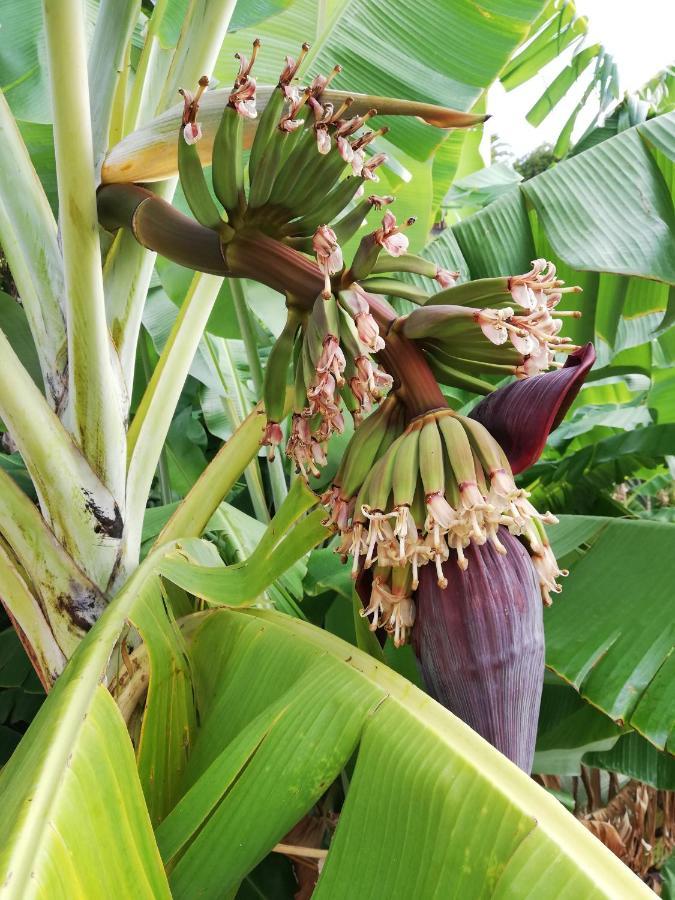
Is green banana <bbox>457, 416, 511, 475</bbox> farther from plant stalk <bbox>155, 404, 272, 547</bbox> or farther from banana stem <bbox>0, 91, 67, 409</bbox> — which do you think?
banana stem <bbox>0, 91, 67, 409</bbox>

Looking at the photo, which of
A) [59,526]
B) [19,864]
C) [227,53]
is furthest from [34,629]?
[227,53]

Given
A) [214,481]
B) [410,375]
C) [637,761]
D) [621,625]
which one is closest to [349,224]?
[410,375]

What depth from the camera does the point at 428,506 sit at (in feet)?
1.49

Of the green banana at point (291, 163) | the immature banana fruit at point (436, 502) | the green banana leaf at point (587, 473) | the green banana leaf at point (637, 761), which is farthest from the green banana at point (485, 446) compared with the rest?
the green banana leaf at point (587, 473)

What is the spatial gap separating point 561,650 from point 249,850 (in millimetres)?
367

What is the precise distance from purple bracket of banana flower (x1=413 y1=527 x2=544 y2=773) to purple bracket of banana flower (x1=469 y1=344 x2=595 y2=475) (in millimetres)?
73

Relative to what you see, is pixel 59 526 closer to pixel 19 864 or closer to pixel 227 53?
pixel 19 864

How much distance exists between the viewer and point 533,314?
18.6 inches

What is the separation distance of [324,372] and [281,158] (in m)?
0.19

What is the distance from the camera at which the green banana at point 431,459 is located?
45 centimetres

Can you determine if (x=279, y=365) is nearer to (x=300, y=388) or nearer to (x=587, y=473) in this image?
(x=300, y=388)

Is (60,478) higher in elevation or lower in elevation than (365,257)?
lower

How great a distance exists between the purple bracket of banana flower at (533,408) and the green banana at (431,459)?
67 mm

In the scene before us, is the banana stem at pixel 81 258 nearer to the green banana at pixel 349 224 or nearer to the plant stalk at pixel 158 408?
the plant stalk at pixel 158 408
